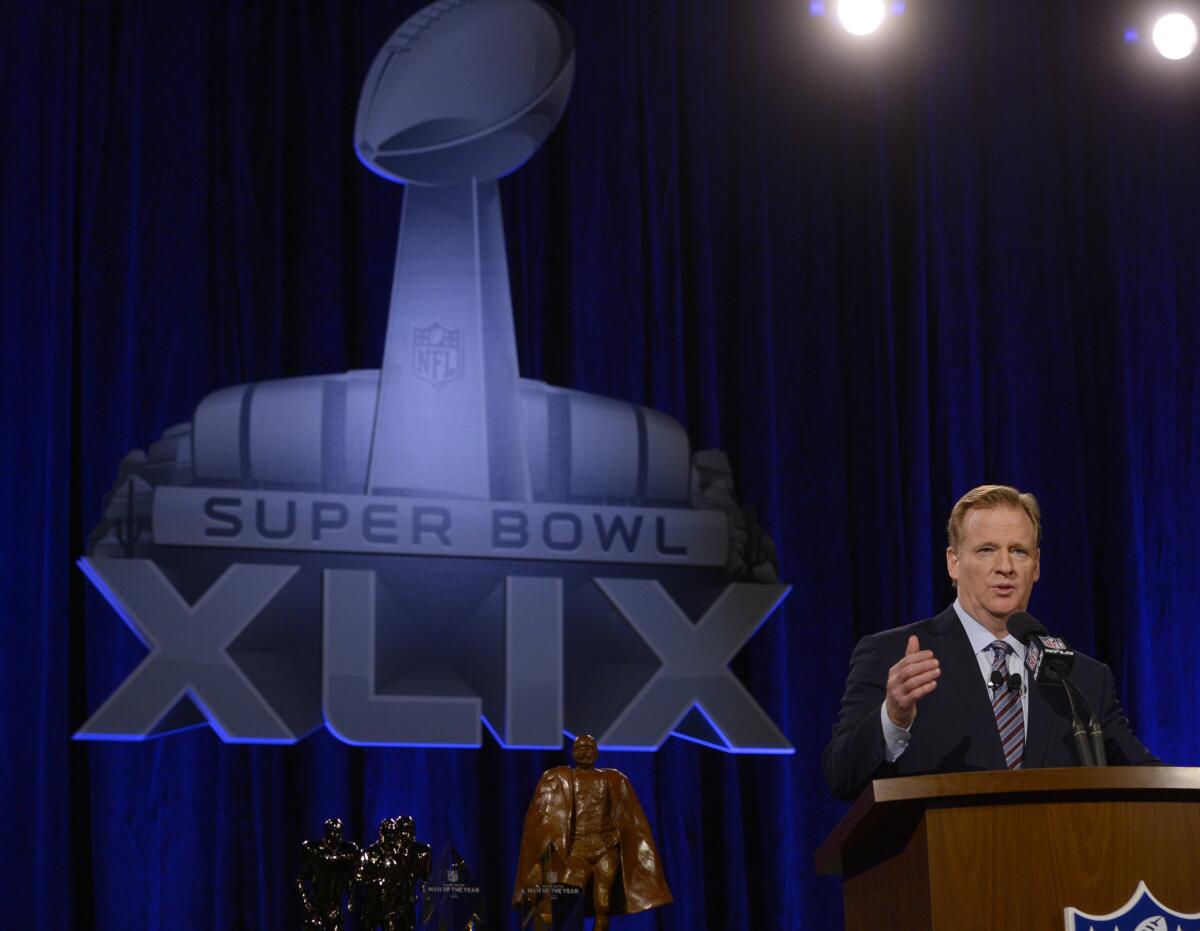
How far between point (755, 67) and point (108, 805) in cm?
292

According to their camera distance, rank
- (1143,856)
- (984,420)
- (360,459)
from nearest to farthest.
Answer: (1143,856)
(360,459)
(984,420)

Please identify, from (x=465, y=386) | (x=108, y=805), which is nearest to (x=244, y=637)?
(x=108, y=805)

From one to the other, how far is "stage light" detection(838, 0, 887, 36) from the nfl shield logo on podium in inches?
143

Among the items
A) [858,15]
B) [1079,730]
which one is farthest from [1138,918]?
[858,15]

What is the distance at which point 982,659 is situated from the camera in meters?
2.45

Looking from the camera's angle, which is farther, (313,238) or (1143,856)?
(313,238)

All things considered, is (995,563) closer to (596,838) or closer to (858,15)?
(596,838)

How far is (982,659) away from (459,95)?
269 cm

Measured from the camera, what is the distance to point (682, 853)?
13.7 feet

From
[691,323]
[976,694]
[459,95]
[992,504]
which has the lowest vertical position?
[976,694]

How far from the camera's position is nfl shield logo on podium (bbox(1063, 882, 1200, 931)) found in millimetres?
1758

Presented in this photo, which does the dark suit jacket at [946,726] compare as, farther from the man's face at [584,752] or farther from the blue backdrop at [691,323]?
the blue backdrop at [691,323]

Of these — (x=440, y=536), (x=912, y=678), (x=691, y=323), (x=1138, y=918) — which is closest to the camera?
(x=1138, y=918)

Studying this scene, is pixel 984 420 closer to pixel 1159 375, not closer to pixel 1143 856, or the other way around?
pixel 1159 375
